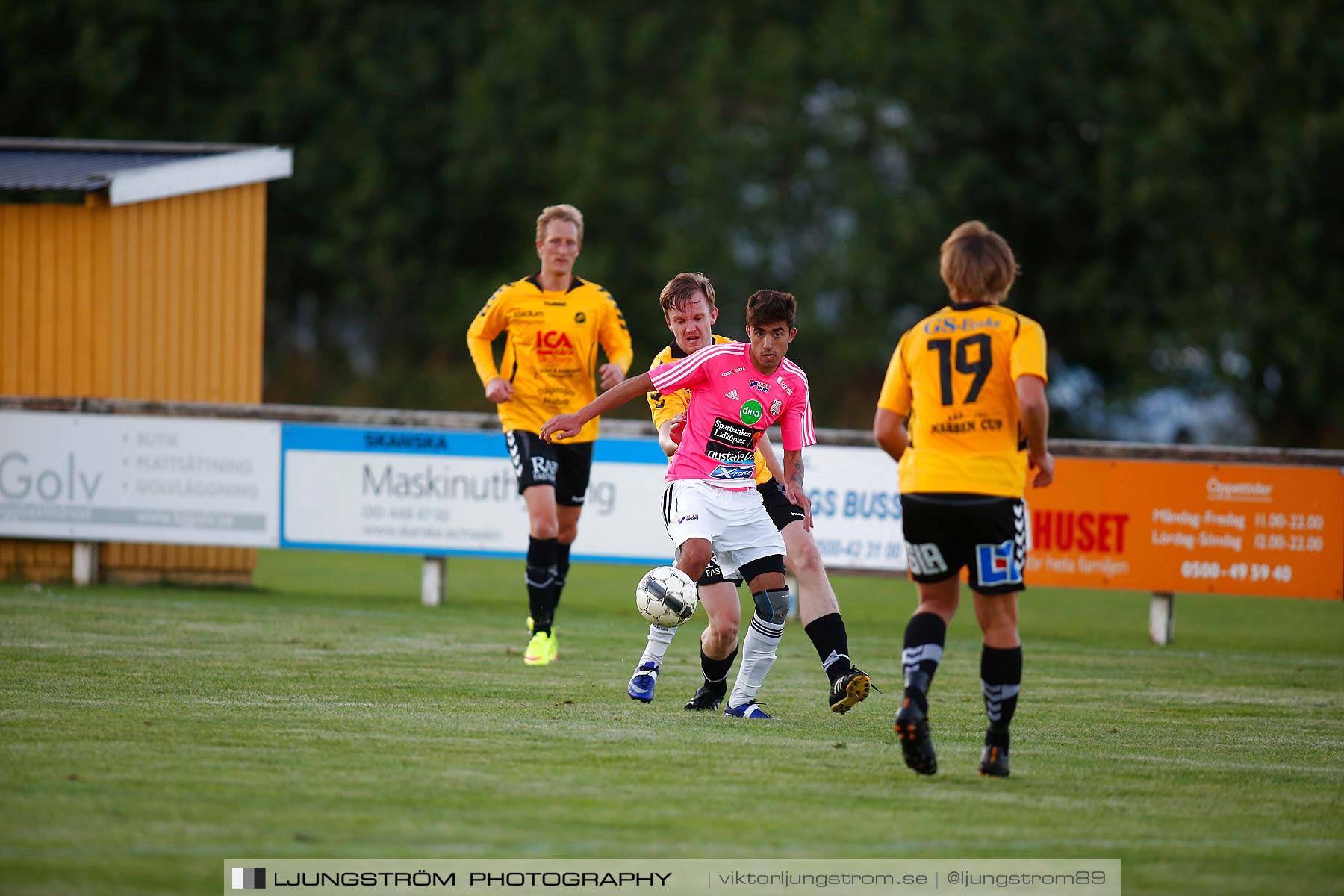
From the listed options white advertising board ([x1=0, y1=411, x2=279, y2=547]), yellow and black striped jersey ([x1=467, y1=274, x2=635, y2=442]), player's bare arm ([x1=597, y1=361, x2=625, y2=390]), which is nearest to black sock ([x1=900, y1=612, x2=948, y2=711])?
player's bare arm ([x1=597, y1=361, x2=625, y2=390])

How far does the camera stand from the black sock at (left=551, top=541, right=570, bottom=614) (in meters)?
9.52

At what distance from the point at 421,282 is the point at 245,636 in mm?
25217

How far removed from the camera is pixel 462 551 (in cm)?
1322

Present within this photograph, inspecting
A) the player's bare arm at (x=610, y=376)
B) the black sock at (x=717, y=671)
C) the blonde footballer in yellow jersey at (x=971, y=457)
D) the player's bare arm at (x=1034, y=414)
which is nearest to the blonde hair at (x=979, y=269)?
the blonde footballer in yellow jersey at (x=971, y=457)

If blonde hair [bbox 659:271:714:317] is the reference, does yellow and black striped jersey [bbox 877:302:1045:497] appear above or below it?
below

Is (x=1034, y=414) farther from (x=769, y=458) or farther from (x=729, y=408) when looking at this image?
(x=769, y=458)

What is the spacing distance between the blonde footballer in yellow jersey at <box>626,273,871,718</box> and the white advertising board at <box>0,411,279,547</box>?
626 cm

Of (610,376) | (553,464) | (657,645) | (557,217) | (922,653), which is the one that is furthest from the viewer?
(557,217)

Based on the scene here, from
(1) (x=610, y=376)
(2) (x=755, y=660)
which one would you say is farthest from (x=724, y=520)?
(1) (x=610, y=376)

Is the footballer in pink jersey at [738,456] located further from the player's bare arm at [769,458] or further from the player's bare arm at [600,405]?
the player's bare arm at [769,458]

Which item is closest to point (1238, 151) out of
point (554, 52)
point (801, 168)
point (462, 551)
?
point (801, 168)

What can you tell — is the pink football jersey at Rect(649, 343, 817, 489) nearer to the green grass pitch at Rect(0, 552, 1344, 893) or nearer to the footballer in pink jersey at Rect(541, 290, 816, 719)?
the footballer in pink jersey at Rect(541, 290, 816, 719)

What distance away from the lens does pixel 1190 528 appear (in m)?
12.3

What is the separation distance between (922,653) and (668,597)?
1.72m
